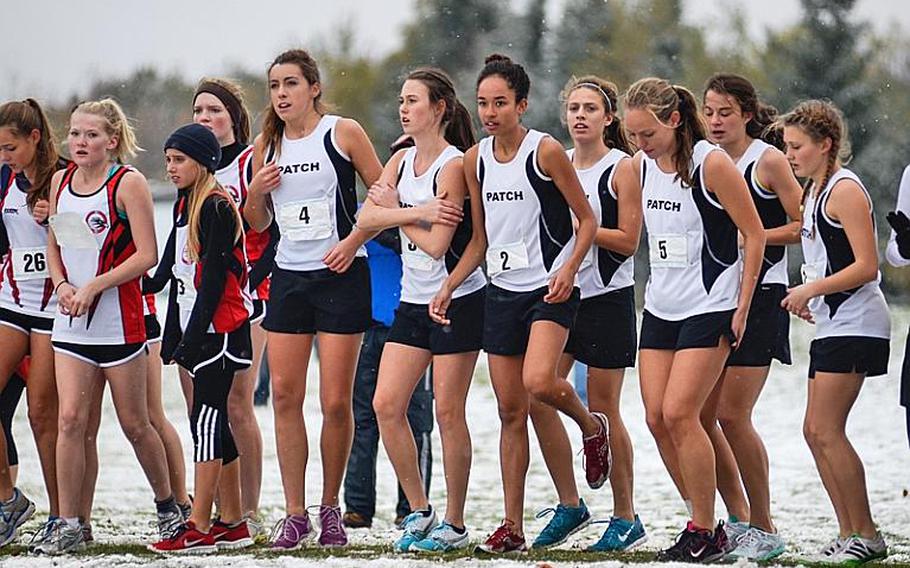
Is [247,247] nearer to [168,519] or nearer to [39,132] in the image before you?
[39,132]

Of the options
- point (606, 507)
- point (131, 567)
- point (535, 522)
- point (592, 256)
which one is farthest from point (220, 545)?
point (606, 507)

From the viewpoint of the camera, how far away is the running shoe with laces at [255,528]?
23.7 ft

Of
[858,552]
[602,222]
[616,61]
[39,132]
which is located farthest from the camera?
[616,61]

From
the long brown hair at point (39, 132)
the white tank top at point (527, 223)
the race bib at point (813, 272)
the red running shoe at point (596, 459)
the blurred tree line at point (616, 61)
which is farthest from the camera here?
the blurred tree line at point (616, 61)

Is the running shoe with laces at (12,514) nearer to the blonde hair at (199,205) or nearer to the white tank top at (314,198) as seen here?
the blonde hair at (199,205)

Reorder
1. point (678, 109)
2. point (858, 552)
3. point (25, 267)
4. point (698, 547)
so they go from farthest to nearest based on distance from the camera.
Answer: point (25, 267) → point (678, 109) → point (858, 552) → point (698, 547)

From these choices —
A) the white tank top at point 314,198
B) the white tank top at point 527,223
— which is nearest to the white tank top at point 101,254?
the white tank top at point 314,198

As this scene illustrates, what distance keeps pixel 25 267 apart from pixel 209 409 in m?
1.32

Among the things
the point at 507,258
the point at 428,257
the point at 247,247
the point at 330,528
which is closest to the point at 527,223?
the point at 507,258

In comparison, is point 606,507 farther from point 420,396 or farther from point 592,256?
point 592,256

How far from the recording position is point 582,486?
36.5ft

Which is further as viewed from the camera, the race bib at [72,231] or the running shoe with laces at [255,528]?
the running shoe with laces at [255,528]

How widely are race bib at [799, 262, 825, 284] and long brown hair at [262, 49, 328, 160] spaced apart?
7.76 ft

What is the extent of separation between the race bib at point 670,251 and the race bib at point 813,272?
53 centimetres
